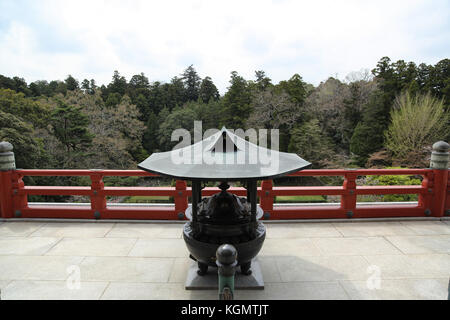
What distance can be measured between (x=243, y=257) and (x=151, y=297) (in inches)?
44.9

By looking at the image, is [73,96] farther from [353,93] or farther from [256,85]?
[353,93]

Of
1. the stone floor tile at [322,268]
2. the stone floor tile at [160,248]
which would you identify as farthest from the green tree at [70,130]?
the stone floor tile at [322,268]

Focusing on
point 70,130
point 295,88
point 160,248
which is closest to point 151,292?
point 160,248

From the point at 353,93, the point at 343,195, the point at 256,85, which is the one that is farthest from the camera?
the point at 256,85

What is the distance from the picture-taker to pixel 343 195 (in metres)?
5.48

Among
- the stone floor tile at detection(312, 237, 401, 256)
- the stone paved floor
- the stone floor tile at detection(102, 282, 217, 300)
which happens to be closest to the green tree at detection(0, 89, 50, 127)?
the stone paved floor

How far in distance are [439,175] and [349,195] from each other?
5.88 feet

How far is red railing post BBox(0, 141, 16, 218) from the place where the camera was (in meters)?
5.41

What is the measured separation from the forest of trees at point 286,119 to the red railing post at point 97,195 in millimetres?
11071

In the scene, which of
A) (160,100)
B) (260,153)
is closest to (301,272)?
(260,153)

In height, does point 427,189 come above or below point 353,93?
below

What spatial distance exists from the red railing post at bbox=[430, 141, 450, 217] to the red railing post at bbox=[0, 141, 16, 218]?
8196 mm

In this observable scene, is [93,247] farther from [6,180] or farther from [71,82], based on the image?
[71,82]

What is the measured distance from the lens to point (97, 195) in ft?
17.9
